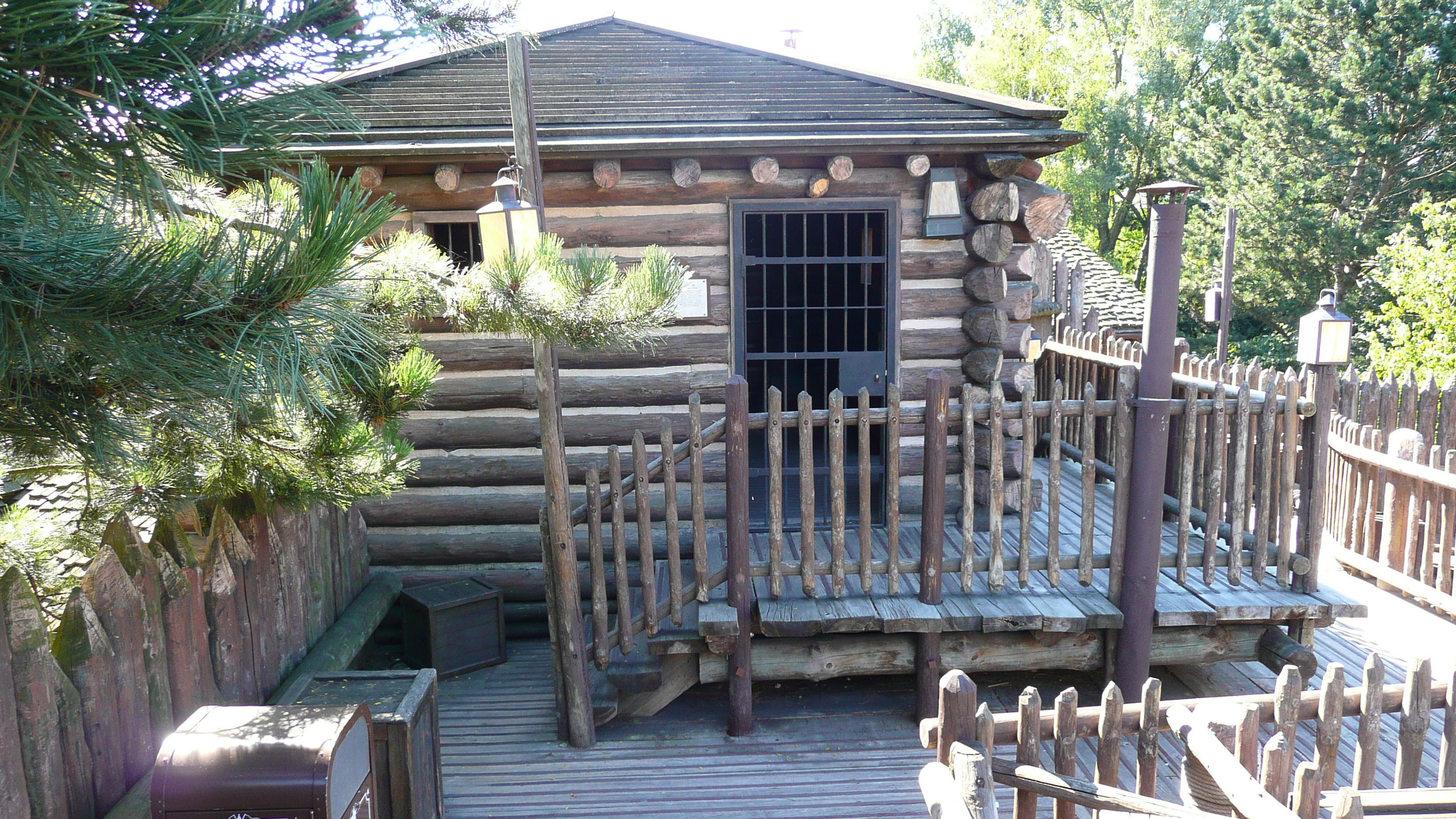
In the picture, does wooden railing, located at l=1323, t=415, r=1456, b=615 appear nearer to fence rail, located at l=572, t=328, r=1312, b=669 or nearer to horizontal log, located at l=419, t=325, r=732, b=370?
fence rail, located at l=572, t=328, r=1312, b=669

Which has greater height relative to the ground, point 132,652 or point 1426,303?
point 1426,303

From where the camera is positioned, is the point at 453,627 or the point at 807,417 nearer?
the point at 807,417

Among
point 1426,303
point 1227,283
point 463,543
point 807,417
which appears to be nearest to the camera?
point 807,417

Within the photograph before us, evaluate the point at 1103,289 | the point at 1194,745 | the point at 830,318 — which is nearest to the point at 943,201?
the point at 830,318

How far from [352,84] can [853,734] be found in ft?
20.0

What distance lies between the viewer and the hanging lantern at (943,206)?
673cm

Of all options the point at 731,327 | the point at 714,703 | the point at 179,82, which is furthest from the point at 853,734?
the point at 179,82

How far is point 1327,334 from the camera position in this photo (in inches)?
396

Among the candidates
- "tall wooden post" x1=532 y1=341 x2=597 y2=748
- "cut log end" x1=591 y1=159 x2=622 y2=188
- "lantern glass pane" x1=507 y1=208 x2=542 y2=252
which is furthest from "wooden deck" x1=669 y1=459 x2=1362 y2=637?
"cut log end" x1=591 y1=159 x2=622 y2=188

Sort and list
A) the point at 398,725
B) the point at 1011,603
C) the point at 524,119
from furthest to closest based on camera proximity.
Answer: the point at 1011,603, the point at 524,119, the point at 398,725

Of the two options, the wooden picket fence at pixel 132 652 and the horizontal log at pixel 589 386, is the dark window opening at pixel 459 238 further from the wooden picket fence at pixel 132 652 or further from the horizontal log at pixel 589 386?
the wooden picket fence at pixel 132 652

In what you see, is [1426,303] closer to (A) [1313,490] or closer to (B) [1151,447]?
(A) [1313,490]

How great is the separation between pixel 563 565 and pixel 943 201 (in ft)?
12.1

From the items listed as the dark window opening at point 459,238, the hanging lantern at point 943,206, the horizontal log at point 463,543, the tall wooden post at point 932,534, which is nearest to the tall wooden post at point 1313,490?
the tall wooden post at point 932,534
